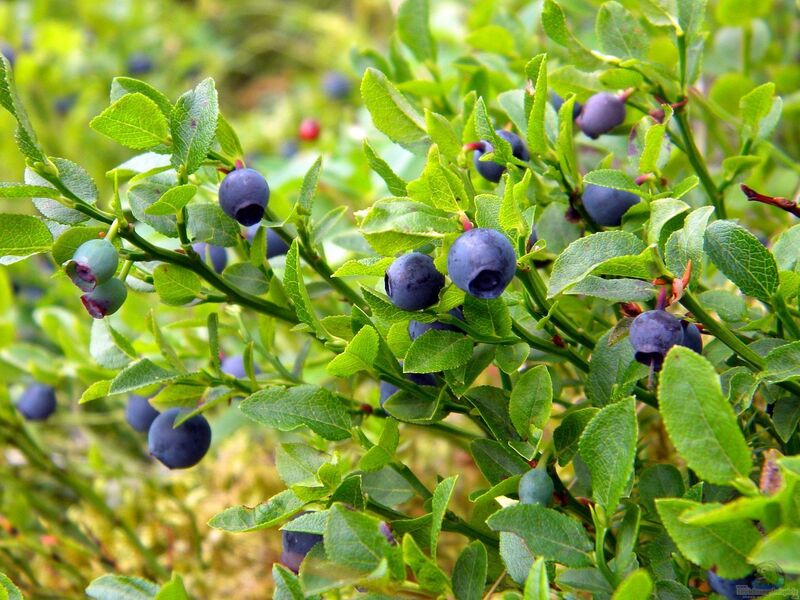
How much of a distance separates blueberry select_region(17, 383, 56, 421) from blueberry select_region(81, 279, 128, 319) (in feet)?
2.29

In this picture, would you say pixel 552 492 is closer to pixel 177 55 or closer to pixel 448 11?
pixel 448 11

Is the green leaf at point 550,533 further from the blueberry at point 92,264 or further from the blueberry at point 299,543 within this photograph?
the blueberry at point 92,264

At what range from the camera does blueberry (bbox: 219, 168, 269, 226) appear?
762 millimetres

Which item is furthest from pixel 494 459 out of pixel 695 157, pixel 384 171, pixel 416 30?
pixel 416 30

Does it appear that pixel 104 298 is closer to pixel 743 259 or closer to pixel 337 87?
pixel 743 259

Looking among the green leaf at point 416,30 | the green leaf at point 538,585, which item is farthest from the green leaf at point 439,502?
the green leaf at point 416,30

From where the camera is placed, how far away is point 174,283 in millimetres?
797

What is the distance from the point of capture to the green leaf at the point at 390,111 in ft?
2.59

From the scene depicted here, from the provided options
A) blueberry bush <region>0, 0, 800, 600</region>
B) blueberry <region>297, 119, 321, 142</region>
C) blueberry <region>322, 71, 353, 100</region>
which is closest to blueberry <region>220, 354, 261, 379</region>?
blueberry bush <region>0, 0, 800, 600</region>

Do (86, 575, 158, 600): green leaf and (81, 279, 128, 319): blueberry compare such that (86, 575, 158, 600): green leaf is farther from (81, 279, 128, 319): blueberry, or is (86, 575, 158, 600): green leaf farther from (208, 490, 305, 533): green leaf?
(81, 279, 128, 319): blueberry

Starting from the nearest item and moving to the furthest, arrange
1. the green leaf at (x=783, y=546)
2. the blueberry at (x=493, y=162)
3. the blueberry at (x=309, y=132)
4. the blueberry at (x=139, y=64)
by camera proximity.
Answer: the green leaf at (x=783, y=546) → the blueberry at (x=493, y=162) → the blueberry at (x=309, y=132) → the blueberry at (x=139, y=64)

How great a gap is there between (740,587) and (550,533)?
148 mm

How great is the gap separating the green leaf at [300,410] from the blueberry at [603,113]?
1.40ft

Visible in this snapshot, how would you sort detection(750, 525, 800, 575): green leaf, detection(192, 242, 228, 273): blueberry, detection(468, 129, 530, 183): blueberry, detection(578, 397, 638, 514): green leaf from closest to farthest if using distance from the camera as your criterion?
detection(750, 525, 800, 575): green leaf, detection(578, 397, 638, 514): green leaf, detection(468, 129, 530, 183): blueberry, detection(192, 242, 228, 273): blueberry
